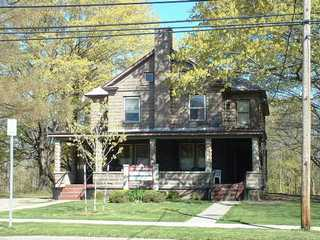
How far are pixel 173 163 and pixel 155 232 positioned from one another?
21589 millimetres

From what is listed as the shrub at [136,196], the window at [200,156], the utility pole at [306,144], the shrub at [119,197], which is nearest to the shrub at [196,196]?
the window at [200,156]

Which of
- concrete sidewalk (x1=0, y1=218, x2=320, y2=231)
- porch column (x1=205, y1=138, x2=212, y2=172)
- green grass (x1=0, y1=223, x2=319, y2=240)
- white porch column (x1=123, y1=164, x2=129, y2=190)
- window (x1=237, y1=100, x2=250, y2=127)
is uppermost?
window (x1=237, y1=100, x2=250, y2=127)

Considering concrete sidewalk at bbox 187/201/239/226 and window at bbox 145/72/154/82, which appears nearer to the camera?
concrete sidewalk at bbox 187/201/239/226

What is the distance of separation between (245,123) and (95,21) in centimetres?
1560

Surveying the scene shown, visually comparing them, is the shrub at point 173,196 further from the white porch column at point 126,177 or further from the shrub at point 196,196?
the white porch column at point 126,177

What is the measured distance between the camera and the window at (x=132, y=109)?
37.8 m

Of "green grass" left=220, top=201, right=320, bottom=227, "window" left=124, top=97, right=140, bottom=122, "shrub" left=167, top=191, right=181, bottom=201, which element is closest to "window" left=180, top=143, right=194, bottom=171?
"window" left=124, top=97, right=140, bottom=122

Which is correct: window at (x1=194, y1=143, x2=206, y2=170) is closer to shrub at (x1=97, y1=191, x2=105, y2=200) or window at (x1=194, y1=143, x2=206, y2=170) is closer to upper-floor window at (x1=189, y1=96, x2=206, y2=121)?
upper-floor window at (x1=189, y1=96, x2=206, y2=121)

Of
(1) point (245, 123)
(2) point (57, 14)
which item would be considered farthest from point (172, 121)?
(2) point (57, 14)

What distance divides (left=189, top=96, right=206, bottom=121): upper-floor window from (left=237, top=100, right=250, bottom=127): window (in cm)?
223

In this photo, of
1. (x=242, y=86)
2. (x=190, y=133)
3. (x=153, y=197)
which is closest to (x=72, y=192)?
(x=153, y=197)

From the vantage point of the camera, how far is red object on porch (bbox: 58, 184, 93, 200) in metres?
35.3

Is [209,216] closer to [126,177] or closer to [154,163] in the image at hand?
[154,163]

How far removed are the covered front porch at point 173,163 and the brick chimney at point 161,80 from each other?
1.40m
